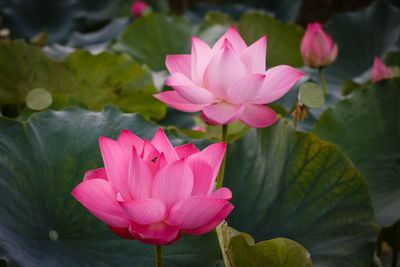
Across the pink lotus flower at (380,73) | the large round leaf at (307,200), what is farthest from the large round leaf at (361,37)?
the large round leaf at (307,200)

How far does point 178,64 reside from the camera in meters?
0.56

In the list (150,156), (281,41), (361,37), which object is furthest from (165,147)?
(361,37)

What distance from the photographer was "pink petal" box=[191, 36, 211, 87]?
529 millimetres

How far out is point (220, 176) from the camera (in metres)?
0.58

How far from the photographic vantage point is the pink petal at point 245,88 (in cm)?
49

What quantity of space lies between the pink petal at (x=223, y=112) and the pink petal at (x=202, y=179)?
3.2 inches

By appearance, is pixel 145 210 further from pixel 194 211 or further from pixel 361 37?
pixel 361 37

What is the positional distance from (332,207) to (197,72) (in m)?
0.30

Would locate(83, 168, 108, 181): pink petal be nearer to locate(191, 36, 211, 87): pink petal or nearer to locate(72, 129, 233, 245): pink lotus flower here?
locate(72, 129, 233, 245): pink lotus flower

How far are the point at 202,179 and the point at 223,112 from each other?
111 millimetres

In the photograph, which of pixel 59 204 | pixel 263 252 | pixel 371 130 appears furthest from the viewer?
pixel 371 130

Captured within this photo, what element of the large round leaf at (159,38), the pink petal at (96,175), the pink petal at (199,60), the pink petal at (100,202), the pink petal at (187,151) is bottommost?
the large round leaf at (159,38)

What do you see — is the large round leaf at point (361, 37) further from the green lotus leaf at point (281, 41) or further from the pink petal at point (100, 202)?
the pink petal at point (100, 202)

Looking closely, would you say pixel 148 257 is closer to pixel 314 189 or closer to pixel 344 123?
pixel 314 189
